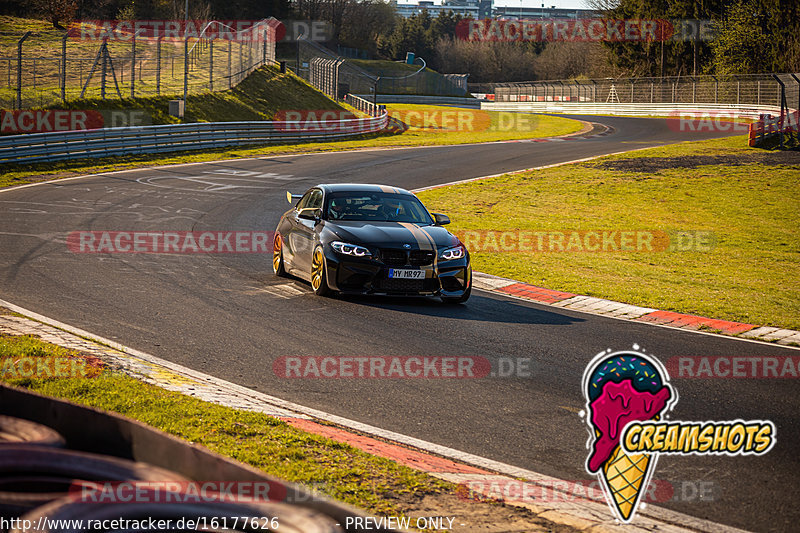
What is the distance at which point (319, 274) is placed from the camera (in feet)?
37.7

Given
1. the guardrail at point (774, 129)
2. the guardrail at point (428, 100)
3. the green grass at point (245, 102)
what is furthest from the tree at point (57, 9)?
the guardrail at point (774, 129)

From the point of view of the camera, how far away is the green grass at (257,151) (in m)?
25.0

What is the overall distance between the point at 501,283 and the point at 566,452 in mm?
7959

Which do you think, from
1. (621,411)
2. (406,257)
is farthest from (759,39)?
(621,411)

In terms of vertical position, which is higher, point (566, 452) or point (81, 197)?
point (81, 197)

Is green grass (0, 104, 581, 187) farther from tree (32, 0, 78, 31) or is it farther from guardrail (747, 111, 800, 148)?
tree (32, 0, 78, 31)

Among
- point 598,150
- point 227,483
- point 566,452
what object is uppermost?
point 598,150

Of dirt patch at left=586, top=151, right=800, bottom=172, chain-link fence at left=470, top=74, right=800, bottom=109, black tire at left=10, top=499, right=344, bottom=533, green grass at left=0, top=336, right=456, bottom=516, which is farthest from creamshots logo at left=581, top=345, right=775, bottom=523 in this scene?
chain-link fence at left=470, top=74, right=800, bottom=109

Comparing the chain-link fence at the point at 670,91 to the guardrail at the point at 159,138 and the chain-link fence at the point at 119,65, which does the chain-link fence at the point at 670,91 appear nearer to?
the guardrail at the point at 159,138

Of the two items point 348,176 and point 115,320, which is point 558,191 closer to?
point 348,176

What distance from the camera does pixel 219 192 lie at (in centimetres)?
2297

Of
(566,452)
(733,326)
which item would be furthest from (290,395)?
(733,326)

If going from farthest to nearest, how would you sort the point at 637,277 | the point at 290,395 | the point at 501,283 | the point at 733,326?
the point at 637,277, the point at 501,283, the point at 733,326, the point at 290,395

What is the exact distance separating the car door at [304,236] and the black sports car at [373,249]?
0.6 inches
